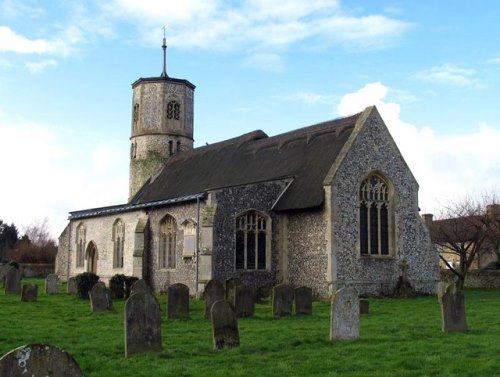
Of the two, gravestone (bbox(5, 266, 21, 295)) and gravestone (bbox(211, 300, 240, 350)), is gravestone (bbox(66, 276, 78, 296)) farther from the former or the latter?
gravestone (bbox(211, 300, 240, 350))

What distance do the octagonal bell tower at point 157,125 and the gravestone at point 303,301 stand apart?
2075cm

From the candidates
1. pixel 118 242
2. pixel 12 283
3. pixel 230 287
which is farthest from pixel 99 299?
Result: pixel 118 242

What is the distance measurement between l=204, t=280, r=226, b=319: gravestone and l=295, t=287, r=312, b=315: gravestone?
76.0 inches

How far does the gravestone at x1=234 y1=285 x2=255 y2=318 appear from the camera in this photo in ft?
49.6

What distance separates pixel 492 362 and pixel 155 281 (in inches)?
739

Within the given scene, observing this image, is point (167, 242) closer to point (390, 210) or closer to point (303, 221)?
point (303, 221)

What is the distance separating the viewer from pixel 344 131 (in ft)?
79.6

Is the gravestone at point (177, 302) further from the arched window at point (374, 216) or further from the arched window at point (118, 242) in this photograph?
the arched window at point (118, 242)

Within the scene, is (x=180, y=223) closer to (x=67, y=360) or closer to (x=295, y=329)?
(x=295, y=329)

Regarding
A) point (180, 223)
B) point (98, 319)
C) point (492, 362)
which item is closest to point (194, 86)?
point (180, 223)

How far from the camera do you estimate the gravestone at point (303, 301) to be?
15.8 meters

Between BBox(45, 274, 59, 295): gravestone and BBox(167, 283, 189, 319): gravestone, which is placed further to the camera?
BBox(45, 274, 59, 295): gravestone

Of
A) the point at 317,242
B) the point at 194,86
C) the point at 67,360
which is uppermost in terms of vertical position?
the point at 194,86

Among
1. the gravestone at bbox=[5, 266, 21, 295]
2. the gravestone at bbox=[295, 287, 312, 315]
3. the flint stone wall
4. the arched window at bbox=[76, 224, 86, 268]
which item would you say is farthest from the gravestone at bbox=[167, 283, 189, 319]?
the arched window at bbox=[76, 224, 86, 268]
